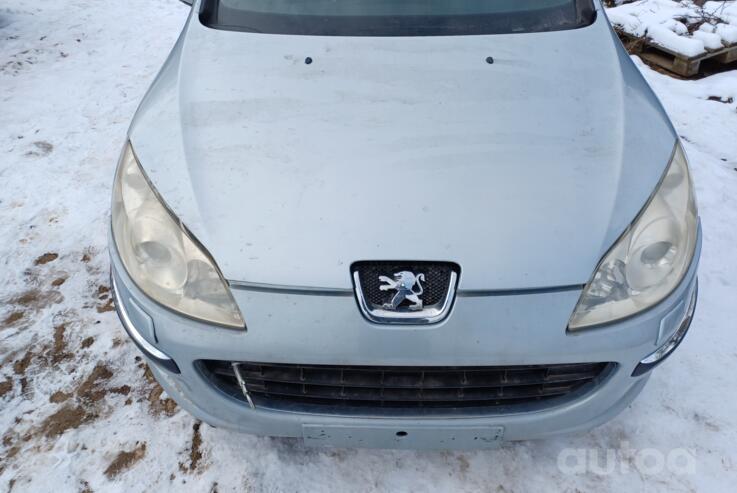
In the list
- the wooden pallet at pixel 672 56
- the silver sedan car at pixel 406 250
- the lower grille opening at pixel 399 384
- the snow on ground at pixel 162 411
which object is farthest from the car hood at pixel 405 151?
the wooden pallet at pixel 672 56

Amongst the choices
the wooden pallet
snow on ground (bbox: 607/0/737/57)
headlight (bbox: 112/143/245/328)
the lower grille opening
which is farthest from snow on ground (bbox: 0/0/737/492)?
snow on ground (bbox: 607/0/737/57)

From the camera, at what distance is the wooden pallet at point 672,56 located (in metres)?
3.84

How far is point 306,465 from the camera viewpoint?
181 centimetres

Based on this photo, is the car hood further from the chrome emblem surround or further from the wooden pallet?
the wooden pallet

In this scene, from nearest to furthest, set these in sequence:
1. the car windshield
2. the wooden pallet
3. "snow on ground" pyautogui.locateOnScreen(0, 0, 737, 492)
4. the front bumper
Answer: the front bumper < "snow on ground" pyautogui.locateOnScreen(0, 0, 737, 492) < the car windshield < the wooden pallet

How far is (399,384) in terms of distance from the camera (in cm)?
140

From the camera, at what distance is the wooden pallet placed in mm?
3842

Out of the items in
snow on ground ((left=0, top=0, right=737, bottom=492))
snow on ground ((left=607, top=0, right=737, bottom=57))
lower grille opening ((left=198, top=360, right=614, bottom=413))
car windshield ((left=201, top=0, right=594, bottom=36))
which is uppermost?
car windshield ((left=201, top=0, right=594, bottom=36))

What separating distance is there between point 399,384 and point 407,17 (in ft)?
4.06

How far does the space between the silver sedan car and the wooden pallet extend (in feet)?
8.21

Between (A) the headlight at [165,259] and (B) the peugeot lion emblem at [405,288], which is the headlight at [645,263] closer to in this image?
(B) the peugeot lion emblem at [405,288]

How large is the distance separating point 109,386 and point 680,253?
1831 millimetres

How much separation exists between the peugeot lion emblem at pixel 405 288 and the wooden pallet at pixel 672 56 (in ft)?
11.1

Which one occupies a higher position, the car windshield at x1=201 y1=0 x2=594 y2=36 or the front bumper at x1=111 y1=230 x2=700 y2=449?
the car windshield at x1=201 y1=0 x2=594 y2=36
